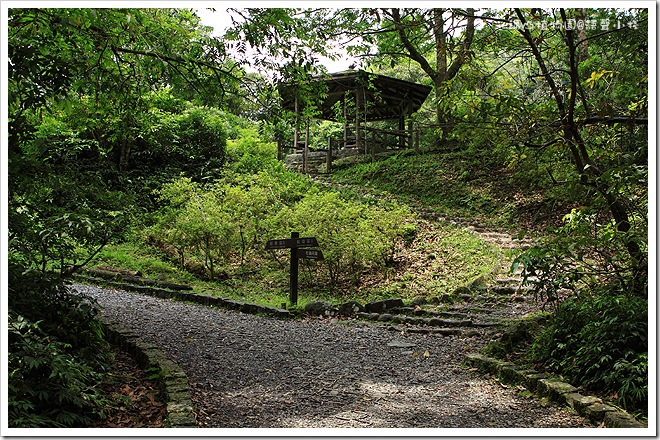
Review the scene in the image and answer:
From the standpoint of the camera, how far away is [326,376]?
463 cm

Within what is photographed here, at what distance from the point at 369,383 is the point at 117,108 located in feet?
12.9

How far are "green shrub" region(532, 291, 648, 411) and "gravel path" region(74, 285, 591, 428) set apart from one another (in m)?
0.39

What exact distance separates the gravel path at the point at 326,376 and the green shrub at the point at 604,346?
15.3 inches

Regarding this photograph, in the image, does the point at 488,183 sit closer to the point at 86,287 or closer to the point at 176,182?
the point at 176,182

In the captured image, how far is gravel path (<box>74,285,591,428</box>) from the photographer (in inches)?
141

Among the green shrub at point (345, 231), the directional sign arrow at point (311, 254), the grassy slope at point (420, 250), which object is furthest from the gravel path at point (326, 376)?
the green shrub at point (345, 231)

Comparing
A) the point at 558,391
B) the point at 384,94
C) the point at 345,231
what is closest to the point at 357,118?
the point at 384,94

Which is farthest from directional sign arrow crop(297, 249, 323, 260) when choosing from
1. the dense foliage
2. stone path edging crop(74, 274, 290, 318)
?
the dense foliage

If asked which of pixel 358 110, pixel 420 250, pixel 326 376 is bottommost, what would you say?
pixel 326 376

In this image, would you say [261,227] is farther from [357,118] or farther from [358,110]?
[358,110]

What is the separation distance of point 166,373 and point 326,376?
4.58 feet

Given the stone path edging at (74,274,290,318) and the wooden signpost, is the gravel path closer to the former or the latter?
the stone path edging at (74,274,290,318)

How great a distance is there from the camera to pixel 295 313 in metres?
7.45

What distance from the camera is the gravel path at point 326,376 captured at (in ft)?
11.8
